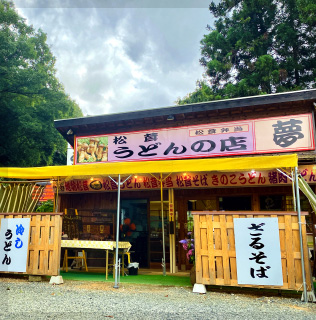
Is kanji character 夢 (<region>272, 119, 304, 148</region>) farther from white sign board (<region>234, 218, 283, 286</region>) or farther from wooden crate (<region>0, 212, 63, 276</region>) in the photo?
wooden crate (<region>0, 212, 63, 276</region>)

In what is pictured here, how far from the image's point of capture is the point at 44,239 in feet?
21.0

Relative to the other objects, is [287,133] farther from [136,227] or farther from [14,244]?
[14,244]

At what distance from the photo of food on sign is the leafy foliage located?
10.0 metres

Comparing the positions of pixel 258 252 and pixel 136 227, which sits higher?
pixel 136 227

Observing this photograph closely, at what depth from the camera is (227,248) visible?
5520mm

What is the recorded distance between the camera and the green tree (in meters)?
16.3

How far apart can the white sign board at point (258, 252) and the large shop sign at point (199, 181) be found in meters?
3.13

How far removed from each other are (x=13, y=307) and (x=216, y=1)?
2266cm

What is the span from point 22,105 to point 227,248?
1549 centimetres

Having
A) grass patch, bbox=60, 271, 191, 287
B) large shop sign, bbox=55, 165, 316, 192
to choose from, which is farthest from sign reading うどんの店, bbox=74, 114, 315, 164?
grass patch, bbox=60, 271, 191, 287

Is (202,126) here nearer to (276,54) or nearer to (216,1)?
(276,54)

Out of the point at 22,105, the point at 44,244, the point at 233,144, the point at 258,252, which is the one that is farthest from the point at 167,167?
the point at 22,105

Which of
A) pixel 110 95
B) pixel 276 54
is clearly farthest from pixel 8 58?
pixel 110 95

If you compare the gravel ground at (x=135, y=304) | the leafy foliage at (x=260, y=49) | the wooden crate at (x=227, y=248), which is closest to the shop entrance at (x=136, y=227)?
the gravel ground at (x=135, y=304)
